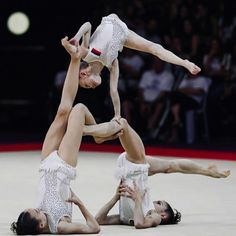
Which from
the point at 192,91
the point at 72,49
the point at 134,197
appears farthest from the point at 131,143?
the point at 192,91

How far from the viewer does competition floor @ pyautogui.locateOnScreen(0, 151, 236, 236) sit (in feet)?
17.7

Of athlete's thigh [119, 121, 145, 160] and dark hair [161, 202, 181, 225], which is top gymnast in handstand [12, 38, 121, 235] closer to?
athlete's thigh [119, 121, 145, 160]

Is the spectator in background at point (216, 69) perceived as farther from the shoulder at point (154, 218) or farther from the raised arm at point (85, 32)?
the shoulder at point (154, 218)

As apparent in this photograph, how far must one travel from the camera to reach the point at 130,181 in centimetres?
548

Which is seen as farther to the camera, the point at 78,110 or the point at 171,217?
the point at 171,217

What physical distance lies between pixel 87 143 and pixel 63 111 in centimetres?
562

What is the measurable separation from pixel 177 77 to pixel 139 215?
555 cm

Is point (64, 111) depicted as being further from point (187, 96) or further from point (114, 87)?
point (187, 96)

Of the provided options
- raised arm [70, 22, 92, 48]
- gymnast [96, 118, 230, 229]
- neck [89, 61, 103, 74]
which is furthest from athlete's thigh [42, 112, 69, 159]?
neck [89, 61, 103, 74]

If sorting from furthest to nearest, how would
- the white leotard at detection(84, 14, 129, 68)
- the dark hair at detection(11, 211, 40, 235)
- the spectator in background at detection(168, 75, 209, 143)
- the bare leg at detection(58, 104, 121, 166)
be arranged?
the spectator in background at detection(168, 75, 209, 143) < the white leotard at detection(84, 14, 129, 68) < the bare leg at detection(58, 104, 121, 166) < the dark hair at detection(11, 211, 40, 235)

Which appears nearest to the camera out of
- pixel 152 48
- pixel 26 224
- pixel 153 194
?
pixel 26 224

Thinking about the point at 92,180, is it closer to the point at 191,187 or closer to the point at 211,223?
the point at 191,187

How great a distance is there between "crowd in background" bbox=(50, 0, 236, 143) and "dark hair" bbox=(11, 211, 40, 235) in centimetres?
567

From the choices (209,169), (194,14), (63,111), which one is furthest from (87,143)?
(63,111)
